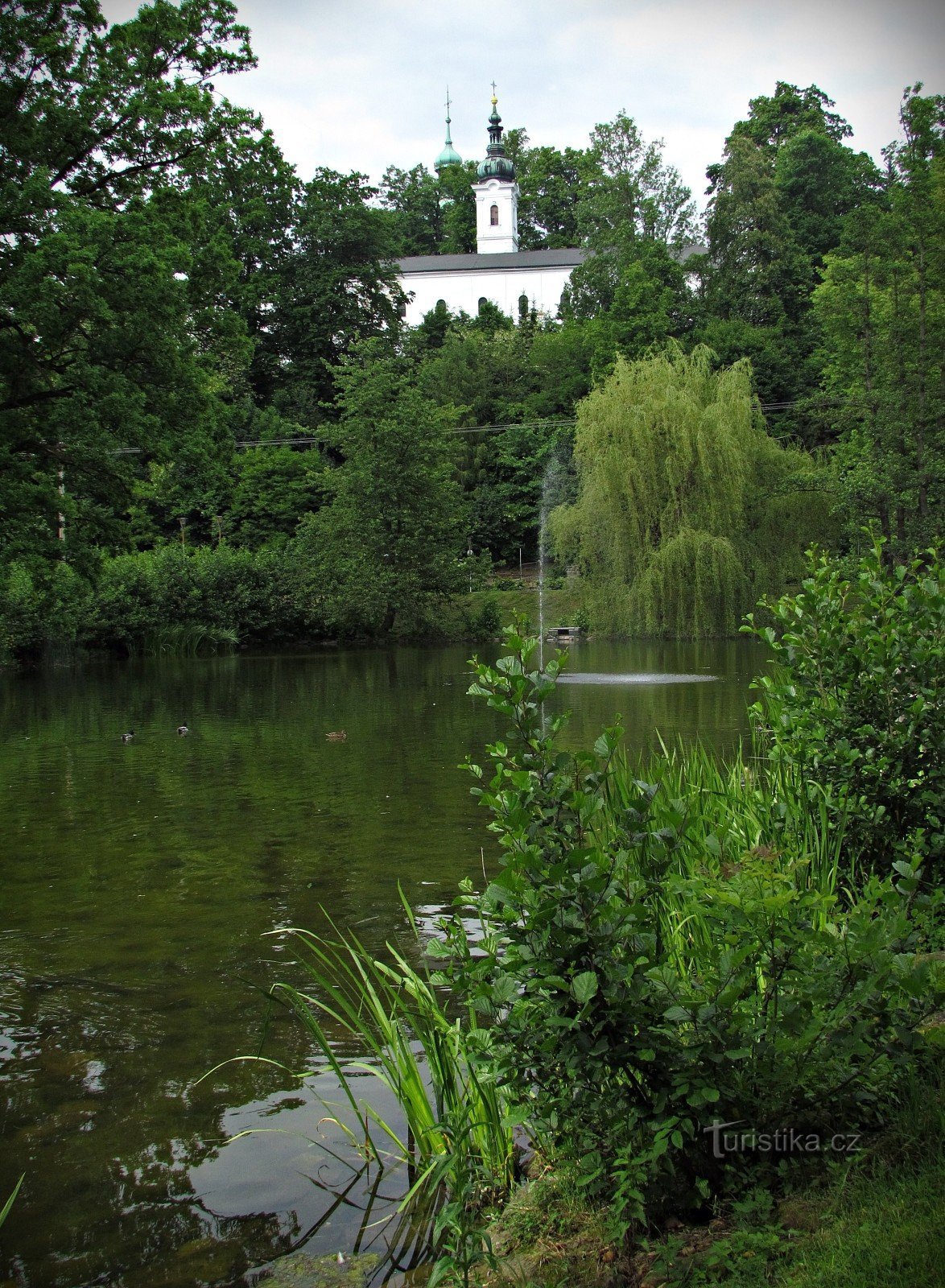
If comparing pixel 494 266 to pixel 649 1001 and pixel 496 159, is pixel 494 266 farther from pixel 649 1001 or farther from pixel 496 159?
pixel 649 1001

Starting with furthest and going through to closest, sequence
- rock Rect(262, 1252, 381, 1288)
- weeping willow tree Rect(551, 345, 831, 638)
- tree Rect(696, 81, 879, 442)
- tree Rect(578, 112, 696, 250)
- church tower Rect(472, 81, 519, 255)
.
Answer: church tower Rect(472, 81, 519, 255) → tree Rect(578, 112, 696, 250) → tree Rect(696, 81, 879, 442) → weeping willow tree Rect(551, 345, 831, 638) → rock Rect(262, 1252, 381, 1288)

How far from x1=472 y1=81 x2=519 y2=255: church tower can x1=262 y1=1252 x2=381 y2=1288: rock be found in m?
84.8

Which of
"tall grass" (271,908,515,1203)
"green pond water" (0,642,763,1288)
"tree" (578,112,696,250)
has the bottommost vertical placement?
"green pond water" (0,642,763,1288)

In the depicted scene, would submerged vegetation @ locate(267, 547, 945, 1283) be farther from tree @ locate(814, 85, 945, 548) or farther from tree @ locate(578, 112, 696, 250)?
tree @ locate(578, 112, 696, 250)

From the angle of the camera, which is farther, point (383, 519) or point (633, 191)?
point (633, 191)

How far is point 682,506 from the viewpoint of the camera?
30828 millimetres

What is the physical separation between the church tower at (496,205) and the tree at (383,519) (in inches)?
2073

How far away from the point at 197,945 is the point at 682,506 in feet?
86.0

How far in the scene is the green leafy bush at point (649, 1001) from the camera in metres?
2.62

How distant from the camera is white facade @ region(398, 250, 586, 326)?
80.3m

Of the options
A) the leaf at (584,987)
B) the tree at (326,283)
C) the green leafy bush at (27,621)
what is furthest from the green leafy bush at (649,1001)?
the tree at (326,283)

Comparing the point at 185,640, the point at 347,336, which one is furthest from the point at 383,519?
the point at 347,336

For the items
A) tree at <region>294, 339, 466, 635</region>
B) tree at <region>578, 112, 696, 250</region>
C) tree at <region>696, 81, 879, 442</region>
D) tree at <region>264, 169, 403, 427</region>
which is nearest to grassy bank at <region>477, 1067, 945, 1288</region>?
tree at <region>294, 339, 466, 635</region>

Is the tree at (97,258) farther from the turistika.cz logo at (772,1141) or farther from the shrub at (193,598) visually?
the turistika.cz logo at (772,1141)
